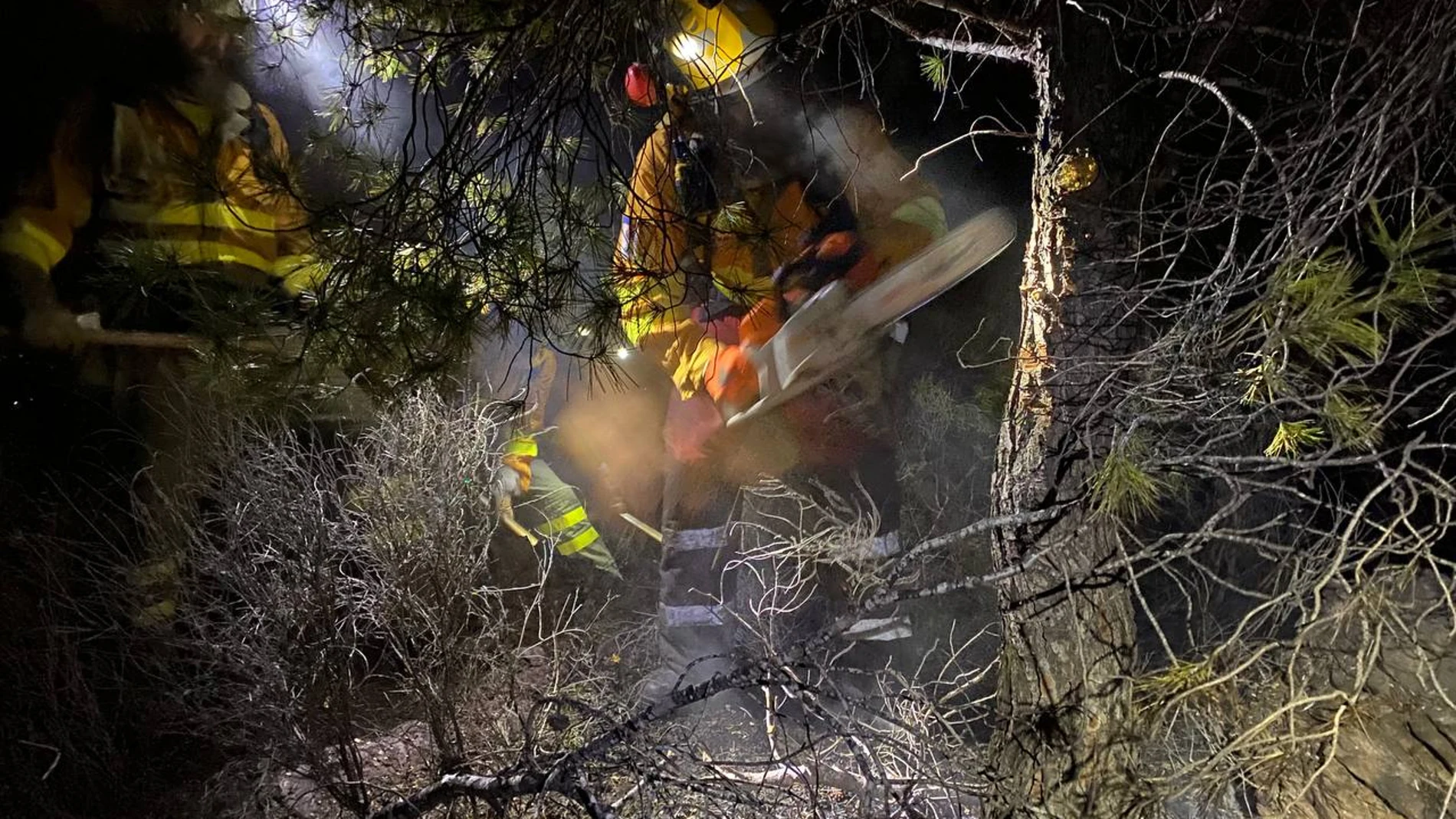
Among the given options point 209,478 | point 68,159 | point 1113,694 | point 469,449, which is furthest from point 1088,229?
point 68,159

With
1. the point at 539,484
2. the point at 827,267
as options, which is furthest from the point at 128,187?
the point at 827,267

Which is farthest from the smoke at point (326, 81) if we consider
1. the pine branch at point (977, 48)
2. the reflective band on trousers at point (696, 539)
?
the reflective band on trousers at point (696, 539)

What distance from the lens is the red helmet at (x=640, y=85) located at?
2537 millimetres

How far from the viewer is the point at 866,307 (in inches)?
186

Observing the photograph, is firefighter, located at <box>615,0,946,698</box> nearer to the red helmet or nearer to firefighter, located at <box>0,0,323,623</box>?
the red helmet

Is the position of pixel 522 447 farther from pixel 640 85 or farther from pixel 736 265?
pixel 640 85

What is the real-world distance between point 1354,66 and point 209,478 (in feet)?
19.3

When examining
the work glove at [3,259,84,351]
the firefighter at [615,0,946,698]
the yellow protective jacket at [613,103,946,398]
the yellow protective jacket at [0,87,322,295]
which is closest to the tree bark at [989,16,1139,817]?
the firefighter at [615,0,946,698]

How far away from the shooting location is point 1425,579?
3.13m

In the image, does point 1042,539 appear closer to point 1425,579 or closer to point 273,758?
point 1425,579

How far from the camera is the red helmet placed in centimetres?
254

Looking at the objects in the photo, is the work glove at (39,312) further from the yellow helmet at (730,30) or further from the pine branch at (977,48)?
the pine branch at (977,48)

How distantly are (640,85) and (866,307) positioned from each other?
2442 millimetres

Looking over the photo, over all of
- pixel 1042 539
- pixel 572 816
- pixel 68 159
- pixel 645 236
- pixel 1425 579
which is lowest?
pixel 1425 579
